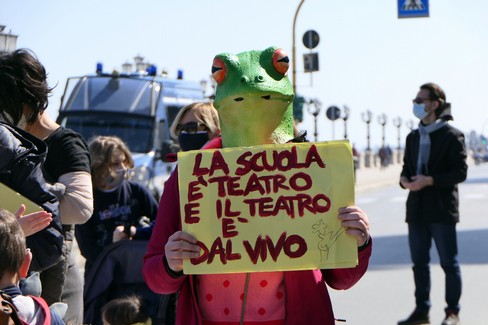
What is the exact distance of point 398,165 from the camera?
70500 millimetres

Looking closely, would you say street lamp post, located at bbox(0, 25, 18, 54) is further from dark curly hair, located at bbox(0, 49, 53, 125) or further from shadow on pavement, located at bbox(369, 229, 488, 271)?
shadow on pavement, located at bbox(369, 229, 488, 271)

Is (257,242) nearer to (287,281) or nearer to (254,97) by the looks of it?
(287,281)

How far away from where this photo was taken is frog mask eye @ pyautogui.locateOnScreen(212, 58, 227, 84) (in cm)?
360

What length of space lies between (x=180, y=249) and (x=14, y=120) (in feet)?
3.81

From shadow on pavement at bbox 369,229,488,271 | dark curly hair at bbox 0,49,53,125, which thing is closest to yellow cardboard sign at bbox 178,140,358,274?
dark curly hair at bbox 0,49,53,125

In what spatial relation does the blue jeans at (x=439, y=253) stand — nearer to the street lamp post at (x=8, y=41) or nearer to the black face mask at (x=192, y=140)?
the black face mask at (x=192, y=140)

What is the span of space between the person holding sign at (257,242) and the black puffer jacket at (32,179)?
1.35 feet

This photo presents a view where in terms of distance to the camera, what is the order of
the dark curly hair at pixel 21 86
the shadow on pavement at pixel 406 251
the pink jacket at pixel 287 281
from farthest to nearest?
1. the shadow on pavement at pixel 406 251
2. the dark curly hair at pixel 21 86
3. the pink jacket at pixel 287 281

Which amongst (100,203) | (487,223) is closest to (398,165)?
(487,223)

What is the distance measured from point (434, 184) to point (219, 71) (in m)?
4.73

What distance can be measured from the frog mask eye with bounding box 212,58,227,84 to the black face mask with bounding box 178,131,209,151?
1295 mm

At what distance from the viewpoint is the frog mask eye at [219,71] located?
3.60 meters

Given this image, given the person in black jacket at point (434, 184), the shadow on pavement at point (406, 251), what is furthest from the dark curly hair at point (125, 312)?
the shadow on pavement at point (406, 251)

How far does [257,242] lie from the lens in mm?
3291
